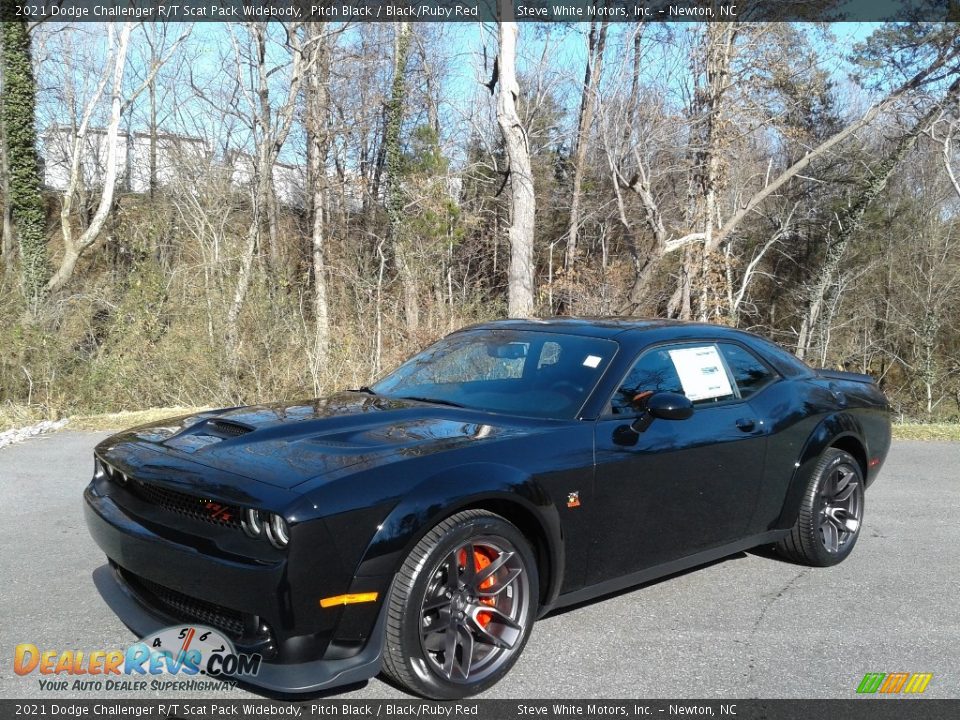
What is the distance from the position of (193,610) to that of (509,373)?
6.63 feet

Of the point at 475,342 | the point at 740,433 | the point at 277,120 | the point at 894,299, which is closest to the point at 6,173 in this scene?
the point at 277,120

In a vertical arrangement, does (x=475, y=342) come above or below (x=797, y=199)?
below

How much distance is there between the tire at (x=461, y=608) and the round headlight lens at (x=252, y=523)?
532 mm

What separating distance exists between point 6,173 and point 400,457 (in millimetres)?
22114

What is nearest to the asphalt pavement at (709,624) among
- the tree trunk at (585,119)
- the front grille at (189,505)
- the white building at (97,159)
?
the front grille at (189,505)

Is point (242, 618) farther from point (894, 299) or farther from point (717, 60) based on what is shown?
point (894, 299)

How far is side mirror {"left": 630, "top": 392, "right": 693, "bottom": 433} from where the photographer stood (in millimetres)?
3994

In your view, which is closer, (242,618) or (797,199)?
(242,618)

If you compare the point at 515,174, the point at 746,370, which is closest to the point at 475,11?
the point at 515,174

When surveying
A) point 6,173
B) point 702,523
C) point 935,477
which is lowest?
point 935,477

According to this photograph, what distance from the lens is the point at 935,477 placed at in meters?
7.81

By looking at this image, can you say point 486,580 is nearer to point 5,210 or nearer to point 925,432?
point 925,432

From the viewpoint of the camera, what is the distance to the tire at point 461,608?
314 cm

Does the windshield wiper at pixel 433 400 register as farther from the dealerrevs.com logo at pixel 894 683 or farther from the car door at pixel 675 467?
the dealerrevs.com logo at pixel 894 683
